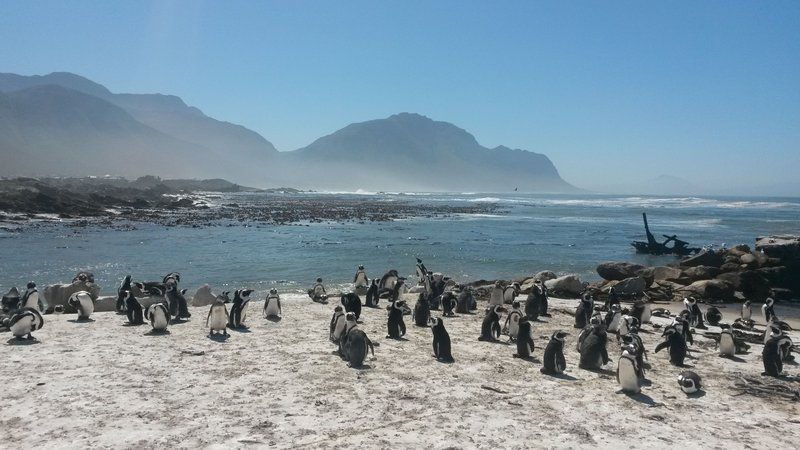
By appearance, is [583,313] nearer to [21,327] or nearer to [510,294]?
[510,294]

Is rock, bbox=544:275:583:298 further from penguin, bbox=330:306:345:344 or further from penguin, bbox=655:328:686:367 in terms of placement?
penguin, bbox=330:306:345:344

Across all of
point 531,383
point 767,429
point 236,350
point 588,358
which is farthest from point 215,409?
point 767,429

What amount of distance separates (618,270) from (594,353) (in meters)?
13.2

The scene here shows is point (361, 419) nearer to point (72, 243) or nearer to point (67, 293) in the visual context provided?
point (67, 293)

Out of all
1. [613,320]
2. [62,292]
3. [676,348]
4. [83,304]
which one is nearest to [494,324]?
[613,320]

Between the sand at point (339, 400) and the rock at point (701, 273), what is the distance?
10.4 m

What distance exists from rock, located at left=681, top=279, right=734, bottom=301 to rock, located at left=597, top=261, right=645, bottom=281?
2.71 meters

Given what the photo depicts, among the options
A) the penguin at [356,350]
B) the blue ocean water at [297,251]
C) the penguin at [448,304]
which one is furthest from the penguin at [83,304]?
the penguin at [448,304]

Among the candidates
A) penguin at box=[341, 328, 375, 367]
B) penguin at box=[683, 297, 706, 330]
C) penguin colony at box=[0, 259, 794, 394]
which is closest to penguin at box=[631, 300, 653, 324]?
penguin colony at box=[0, 259, 794, 394]

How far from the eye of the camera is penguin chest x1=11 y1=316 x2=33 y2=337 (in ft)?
33.4

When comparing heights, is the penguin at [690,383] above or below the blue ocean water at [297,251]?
above

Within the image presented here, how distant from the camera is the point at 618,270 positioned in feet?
70.7

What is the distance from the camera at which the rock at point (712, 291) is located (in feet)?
60.2

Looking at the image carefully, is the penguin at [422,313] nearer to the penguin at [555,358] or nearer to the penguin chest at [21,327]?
the penguin at [555,358]
